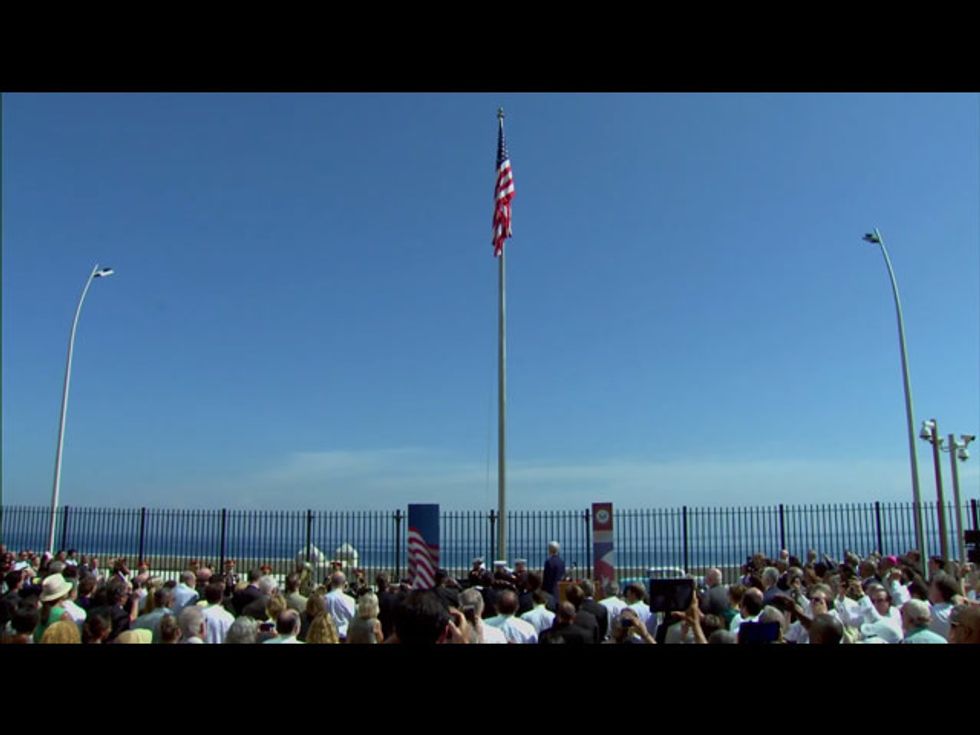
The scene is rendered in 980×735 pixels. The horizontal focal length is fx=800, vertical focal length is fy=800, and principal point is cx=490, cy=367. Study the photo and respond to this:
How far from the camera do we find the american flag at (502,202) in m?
15.9

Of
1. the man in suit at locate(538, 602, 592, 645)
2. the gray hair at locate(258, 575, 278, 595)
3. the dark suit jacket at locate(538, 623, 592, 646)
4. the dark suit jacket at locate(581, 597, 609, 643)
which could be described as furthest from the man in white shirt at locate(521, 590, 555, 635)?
the gray hair at locate(258, 575, 278, 595)

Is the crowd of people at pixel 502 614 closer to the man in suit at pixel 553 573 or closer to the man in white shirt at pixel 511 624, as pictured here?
the man in white shirt at pixel 511 624

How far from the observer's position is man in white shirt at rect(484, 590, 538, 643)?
260 inches

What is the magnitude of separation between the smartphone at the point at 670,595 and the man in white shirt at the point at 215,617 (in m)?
3.59

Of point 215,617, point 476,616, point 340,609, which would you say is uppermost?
point 476,616

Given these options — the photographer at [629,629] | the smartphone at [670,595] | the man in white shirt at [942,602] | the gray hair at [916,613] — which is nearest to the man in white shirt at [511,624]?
the photographer at [629,629]

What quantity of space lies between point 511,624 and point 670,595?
136 centimetres

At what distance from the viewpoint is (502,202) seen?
52.2 ft

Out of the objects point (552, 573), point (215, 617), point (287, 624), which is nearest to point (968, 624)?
point (287, 624)

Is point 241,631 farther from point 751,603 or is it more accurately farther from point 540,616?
point 751,603

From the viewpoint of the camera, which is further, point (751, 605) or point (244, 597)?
point (244, 597)
